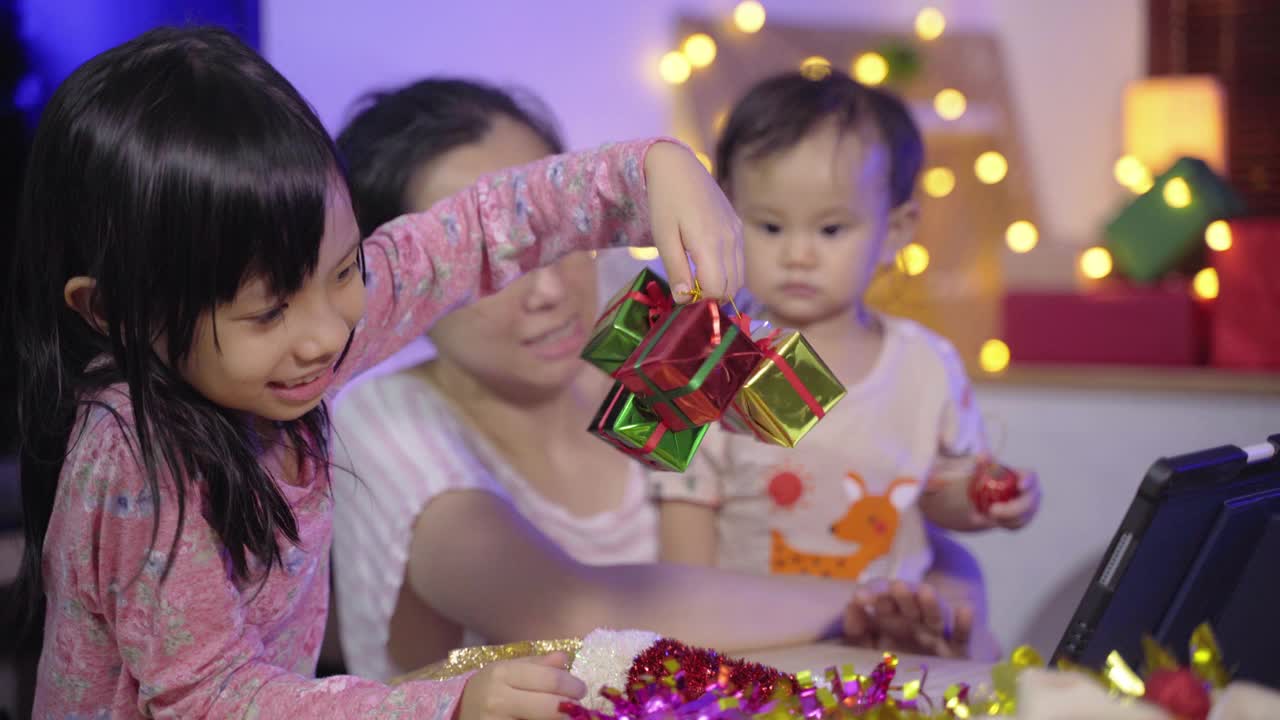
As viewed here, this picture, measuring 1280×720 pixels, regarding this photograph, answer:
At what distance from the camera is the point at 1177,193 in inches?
112

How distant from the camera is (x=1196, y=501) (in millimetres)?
729

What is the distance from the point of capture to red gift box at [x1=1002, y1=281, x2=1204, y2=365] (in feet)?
8.97

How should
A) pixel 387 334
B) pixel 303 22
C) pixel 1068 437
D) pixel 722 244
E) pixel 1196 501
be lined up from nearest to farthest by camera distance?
1. pixel 1196 501
2. pixel 722 244
3. pixel 387 334
4. pixel 303 22
5. pixel 1068 437

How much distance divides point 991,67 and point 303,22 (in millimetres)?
1840

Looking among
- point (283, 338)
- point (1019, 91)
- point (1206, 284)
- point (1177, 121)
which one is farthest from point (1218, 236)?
point (283, 338)

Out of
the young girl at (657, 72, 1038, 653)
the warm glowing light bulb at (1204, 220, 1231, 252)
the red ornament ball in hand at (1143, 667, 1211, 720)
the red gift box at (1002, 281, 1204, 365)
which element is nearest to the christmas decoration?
the red ornament ball in hand at (1143, 667, 1211, 720)

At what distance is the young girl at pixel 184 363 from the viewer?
782 millimetres

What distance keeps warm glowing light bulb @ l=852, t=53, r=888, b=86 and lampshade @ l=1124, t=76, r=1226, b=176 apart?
0.65 m

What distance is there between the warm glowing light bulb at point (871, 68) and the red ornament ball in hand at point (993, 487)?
1.76 meters

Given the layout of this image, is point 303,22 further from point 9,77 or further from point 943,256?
point 943,256

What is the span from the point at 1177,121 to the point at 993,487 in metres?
1.97

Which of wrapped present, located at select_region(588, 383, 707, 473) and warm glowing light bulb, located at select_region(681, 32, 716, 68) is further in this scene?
warm glowing light bulb, located at select_region(681, 32, 716, 68)

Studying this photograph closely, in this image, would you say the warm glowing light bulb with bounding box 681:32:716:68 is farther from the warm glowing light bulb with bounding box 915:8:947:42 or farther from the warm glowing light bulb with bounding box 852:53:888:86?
the warm glowing light bulb with bounding box 915:8:947:42

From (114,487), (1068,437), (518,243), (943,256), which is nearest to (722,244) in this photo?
(518,243)
